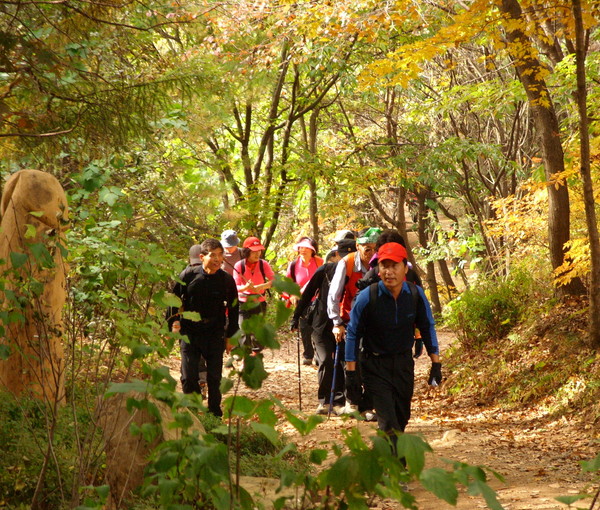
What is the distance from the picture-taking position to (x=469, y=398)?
35.8 feet

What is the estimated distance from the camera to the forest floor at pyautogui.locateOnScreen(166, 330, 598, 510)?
21.6ft

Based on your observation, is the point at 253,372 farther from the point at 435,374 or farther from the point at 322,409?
the point at 322,409

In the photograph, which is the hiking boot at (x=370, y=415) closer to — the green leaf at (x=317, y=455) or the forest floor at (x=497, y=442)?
the forest floor at (x=497, y=442)

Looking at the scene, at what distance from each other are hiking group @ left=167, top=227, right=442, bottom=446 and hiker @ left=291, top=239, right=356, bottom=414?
0.01m

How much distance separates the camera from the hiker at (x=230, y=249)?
481 inches

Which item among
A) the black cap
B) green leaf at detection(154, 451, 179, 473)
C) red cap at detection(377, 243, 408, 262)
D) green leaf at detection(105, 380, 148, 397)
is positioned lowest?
green leaf at detection(154, 451, 179, 473)

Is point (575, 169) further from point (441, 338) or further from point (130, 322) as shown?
point (441, 338)

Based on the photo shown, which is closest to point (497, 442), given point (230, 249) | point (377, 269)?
point (377, 269)

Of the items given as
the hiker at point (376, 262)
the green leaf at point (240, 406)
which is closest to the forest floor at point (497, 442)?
the hiker at point (376, 262)

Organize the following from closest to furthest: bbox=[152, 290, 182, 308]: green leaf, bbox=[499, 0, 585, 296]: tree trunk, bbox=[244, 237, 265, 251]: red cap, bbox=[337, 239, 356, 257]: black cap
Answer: bbox=[152, 290, 182, 308]: green leaf < bbox=[337, 239, 356, 257]: black cap < bbox=[499, 0, 585, 296]: tree trunk < bbox=[244, 237, 265, 251]: red cap

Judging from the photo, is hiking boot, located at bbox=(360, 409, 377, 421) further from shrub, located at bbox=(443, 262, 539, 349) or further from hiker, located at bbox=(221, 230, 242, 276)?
hiker, located at bbox=(221, 230, 242, 276)

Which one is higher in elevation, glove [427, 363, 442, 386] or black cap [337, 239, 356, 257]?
black cap [337, 239, 356, 257]

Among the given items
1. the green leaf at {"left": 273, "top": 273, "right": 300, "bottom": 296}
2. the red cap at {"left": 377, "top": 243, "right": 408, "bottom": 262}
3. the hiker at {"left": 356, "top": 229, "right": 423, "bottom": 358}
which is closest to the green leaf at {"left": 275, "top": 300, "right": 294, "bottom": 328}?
the green leaf at {"left": 273, "top": 273, "right": 300, "bottom": 296}

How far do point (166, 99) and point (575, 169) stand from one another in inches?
223
